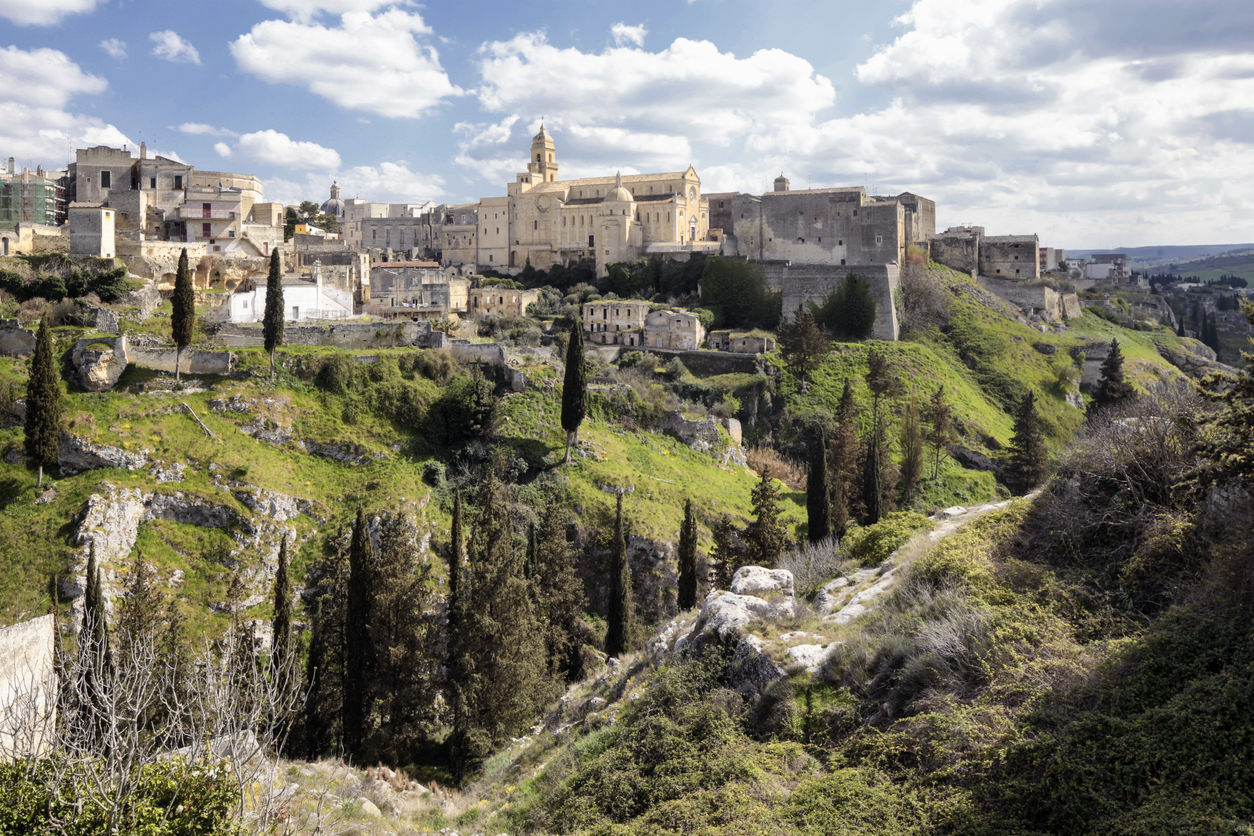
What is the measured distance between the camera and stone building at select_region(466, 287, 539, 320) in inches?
2073

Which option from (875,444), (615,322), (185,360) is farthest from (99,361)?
(615,322)

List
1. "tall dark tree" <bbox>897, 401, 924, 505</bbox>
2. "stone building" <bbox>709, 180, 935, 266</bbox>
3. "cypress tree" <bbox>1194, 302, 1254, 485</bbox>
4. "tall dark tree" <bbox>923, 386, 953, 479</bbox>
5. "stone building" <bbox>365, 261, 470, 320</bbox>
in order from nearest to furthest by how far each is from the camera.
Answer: "cypress tree" <bbox>1194, 302, 1254, 485</bbox> < "tall dark tree" <bbox>897, 401, 924, 505</bbox> < "tall dark tree" <bbox>923, 386, 953, 479</bbox> < "stone building" <bbox>365, 261, 470, 320</bbox> < "stone building" <bbox>709, 180, 935, 266</bbox>

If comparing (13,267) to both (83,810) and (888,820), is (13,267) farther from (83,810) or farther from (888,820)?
(888,820)

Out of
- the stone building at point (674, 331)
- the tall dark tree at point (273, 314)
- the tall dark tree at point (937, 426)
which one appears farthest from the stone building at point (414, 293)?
the tall dark tree at point (937, 426)

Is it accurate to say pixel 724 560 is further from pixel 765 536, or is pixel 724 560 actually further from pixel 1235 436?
pixel 1235 436

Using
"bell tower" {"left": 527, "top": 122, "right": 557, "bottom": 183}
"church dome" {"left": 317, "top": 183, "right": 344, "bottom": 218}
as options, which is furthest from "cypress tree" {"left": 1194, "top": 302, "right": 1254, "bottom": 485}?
"church dome" {"left": 317, "top": 183, "right": 344, "bottom": 218}

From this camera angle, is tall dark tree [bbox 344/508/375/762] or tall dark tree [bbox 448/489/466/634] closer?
tall dark tree [bbox 344/508/375/762]

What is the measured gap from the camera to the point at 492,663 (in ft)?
66.8

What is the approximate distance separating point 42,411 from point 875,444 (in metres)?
26.8

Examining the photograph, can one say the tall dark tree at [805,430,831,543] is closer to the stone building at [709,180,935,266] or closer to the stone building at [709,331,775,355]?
the stone building at [709,331,775,355]

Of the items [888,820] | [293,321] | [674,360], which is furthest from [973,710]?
[674,360]

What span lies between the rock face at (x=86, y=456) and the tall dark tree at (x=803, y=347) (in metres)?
30.0

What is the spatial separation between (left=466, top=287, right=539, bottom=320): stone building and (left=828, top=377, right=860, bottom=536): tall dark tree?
21432 mm

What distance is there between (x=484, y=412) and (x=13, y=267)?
20237 millimetres
